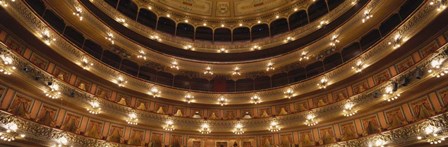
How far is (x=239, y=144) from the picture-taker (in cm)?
1941

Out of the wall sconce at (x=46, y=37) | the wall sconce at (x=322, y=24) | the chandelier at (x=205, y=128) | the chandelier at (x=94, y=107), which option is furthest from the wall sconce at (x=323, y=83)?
the wall sconce at (x=46, y=37)

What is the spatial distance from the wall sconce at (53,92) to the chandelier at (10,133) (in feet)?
8.27

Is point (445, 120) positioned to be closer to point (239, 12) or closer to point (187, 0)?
point (239, 12)

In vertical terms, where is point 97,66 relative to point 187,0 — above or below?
below

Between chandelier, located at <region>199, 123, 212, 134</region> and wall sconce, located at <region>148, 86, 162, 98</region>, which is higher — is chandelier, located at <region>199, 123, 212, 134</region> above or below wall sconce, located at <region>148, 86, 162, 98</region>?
below

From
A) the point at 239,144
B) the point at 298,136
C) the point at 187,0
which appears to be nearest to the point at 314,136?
the point at 298,136

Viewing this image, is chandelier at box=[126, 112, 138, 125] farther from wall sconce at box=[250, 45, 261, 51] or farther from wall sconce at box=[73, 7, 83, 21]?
wall sconce at box=[250, 45, 261, 51]

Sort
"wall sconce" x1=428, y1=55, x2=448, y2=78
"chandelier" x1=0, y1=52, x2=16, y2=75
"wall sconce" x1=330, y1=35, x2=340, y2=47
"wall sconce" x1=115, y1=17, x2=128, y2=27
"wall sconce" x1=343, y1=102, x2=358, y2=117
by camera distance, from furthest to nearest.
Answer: "wall sconce" x1=115, y1=17, x2=128, y2=27
"wall sconce" x1=330, y1=35, x2=340, y2=47
"wall sconce" x1=343, y1=102, x2=358, y2=117
"chandelier" x1=0, y1=52, x2=16, y2=75
"wall sconce" x1=428, y1=55, x2=448, y2=78

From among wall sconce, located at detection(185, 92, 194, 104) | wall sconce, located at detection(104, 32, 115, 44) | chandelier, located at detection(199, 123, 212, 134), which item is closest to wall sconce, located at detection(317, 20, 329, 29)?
wall sconce, located at detection(185, 92, 194, 104)

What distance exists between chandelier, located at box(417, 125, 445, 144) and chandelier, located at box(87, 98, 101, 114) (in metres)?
17.6

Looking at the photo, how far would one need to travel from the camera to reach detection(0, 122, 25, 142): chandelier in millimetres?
11453

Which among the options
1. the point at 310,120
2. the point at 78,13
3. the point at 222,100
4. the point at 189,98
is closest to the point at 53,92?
the point at 78,13

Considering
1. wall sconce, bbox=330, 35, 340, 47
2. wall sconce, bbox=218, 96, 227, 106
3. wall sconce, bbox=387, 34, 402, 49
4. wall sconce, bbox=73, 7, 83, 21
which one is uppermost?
wall sconce, bbox=73, 7, 83, 21

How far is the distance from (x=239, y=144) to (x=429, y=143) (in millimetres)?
11284
